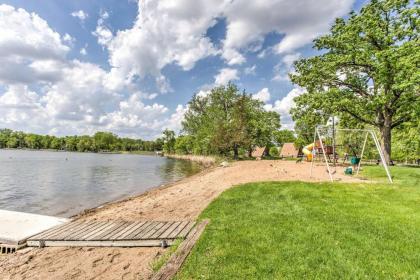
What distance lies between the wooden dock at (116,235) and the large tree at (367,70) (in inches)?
684

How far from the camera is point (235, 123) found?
39750 millimetres

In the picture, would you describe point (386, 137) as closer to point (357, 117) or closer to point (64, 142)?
point (357, 117)

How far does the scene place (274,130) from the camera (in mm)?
47531

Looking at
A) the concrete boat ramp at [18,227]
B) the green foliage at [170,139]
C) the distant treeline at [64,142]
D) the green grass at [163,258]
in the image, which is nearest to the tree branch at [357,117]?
the green grass at [163,258]

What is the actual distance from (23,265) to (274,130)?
44.9 metres

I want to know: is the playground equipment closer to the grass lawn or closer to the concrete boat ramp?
the grass lawn

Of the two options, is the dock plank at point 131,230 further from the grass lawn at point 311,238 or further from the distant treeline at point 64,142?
the distant treeline at point 64,142

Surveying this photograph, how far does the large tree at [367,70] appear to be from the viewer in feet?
58.7

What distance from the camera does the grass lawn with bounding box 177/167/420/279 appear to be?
434 cm

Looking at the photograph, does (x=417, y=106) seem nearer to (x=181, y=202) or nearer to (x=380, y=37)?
(x=380, y=37)

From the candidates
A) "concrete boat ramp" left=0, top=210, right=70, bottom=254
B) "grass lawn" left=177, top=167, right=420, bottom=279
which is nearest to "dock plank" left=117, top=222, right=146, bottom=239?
"grass lawn" left=177, top=167, right=420, bottom=279

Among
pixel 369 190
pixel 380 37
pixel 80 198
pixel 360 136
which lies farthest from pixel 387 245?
pixel 360 136

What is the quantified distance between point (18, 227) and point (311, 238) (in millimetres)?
8619

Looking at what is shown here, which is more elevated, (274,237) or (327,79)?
(327,79)
